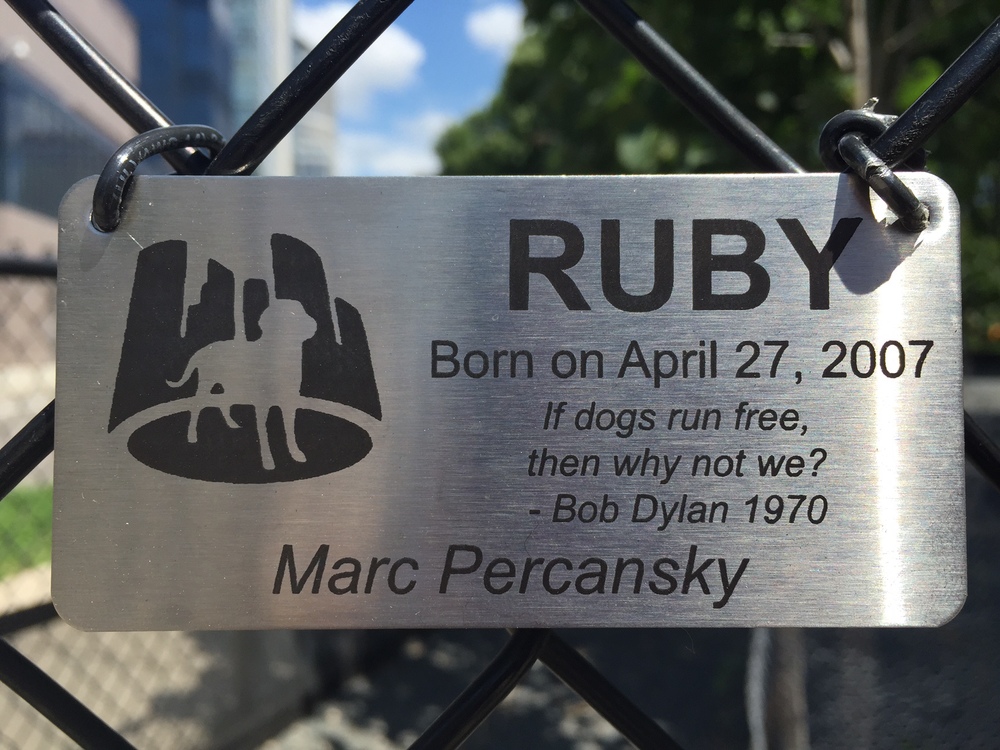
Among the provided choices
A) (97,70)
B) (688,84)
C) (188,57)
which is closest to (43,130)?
(188,57)

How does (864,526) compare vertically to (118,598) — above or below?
above

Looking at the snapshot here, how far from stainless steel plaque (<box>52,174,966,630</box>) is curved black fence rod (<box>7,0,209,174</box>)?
0.41ft

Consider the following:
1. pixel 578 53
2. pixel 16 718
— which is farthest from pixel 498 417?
pixel 16 718

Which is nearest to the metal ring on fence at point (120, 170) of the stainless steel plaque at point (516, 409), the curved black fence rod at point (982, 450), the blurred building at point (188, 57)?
the stainless steel plaque at point (516, 409)

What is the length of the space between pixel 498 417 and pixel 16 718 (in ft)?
10.1

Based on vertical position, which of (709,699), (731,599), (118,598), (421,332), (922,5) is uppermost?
(922,5)

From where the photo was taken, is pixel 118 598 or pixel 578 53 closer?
pixel 118 598

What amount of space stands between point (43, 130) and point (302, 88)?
3.75m

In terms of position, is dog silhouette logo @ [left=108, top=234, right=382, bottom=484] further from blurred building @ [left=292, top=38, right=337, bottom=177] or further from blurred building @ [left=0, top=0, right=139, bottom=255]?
blurred building @ [left=0, top=0, right=139, bottom=255]

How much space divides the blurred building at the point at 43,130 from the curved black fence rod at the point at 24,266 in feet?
6.41

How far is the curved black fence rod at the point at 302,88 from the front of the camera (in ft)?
2.27

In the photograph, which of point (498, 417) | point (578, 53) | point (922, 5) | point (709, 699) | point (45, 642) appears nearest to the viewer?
point (498, 417)

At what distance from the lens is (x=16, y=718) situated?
2812 millimetres

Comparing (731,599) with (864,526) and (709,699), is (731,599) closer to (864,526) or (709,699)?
(864,526)
